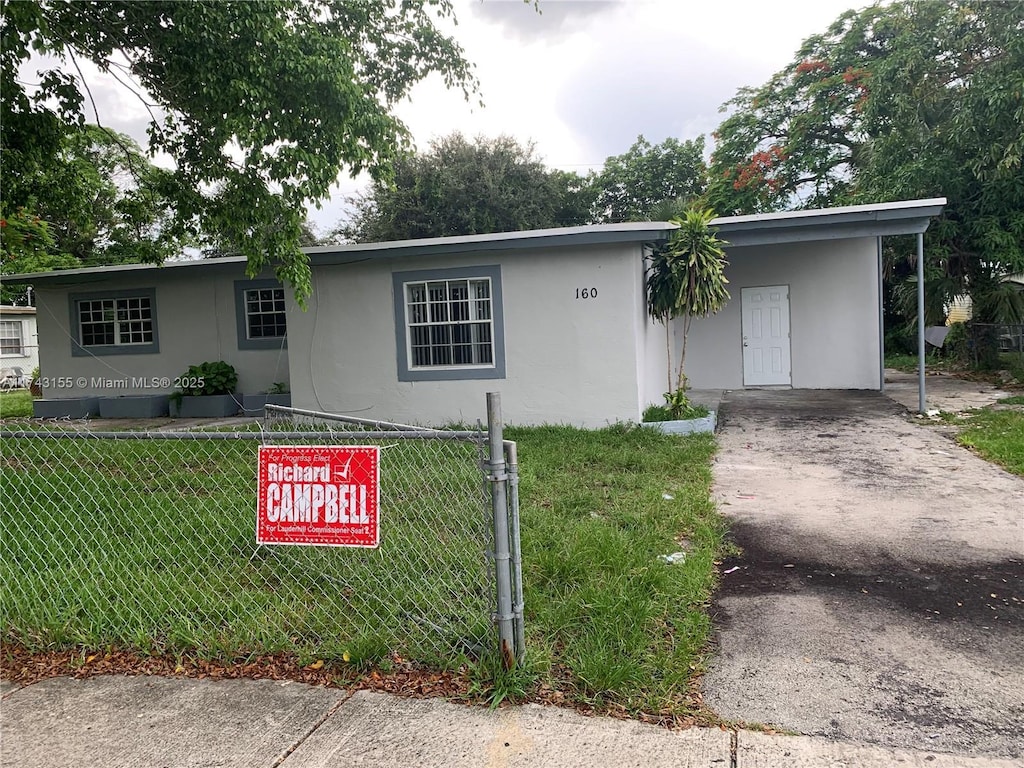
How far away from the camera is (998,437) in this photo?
8320 millimetres

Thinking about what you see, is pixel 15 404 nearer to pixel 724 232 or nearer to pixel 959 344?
pixel 724 232

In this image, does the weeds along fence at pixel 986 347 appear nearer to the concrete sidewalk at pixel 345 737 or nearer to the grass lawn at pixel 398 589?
the grass lawn at pixel 398 589

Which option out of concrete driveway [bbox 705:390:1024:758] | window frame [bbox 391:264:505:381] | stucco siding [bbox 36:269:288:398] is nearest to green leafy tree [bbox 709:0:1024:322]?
concrete driveway [bbox 705:390:1024:758]

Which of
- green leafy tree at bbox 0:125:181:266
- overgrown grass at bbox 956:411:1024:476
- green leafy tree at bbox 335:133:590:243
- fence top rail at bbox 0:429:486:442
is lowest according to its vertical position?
overgrown grass at bbox 956:411:1024:476

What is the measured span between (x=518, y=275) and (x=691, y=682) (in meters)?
7.55

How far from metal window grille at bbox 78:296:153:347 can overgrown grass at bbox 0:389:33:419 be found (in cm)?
231

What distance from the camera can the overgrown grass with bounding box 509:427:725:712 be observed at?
10.2 feet

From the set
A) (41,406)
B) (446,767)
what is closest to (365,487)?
(446,767)

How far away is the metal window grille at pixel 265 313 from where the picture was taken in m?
13.3

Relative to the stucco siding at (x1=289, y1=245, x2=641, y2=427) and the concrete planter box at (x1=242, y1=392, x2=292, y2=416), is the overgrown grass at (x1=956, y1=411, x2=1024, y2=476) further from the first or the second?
the concrete planter box at (x1=242, y1=392, x2=292, y2=416)

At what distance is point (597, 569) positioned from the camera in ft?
14.0

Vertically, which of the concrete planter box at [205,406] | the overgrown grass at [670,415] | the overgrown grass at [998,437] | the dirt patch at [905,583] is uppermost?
the concrete planter box at [205,406]

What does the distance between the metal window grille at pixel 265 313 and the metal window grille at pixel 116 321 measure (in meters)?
2.13

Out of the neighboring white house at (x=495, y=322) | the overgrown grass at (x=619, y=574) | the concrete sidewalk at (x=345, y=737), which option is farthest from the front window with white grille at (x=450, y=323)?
the concrete sidewalk at (x=345, y=737)
